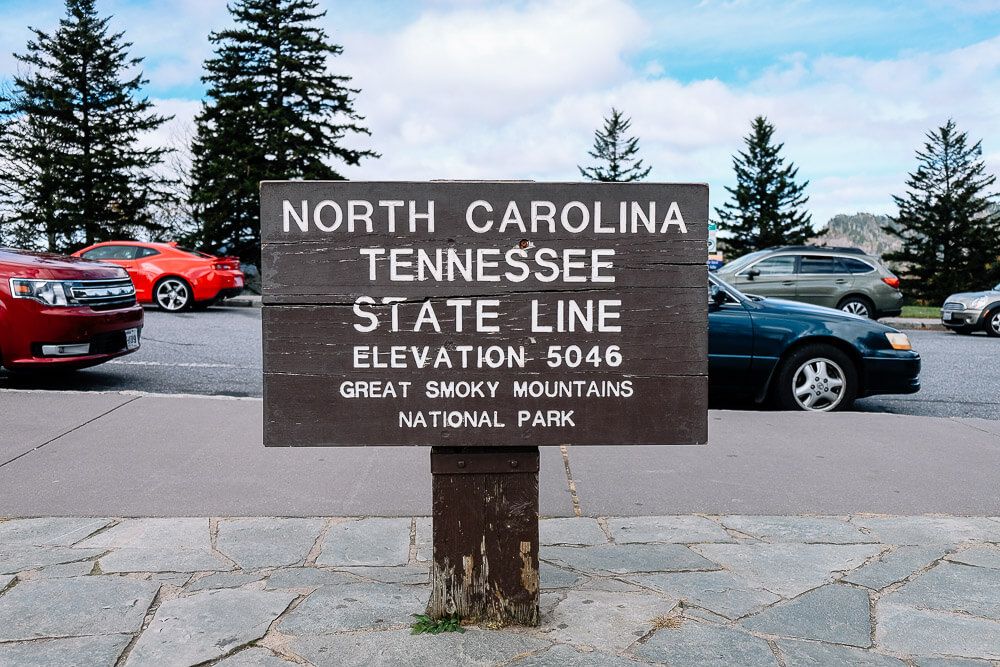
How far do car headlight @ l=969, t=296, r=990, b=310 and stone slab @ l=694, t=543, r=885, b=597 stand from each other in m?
15.2

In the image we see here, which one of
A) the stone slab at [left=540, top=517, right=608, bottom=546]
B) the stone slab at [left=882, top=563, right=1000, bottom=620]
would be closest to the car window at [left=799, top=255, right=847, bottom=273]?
the stone slab at [left=540, top=517, right=608, bottom=546]

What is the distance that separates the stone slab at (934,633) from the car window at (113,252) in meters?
17.3

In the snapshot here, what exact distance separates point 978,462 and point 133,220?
43.3 meters

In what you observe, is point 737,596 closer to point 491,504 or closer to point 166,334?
point 491,504

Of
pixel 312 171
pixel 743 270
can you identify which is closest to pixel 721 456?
pixel 743 270

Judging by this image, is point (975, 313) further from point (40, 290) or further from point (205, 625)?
point (205, 625)

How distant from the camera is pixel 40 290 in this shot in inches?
295

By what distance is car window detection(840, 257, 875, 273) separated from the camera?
17172mm

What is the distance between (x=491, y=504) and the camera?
2.94 meters

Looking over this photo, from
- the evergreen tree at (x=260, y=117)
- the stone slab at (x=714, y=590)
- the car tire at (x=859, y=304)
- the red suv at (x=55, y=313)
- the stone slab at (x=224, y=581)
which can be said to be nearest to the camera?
the stone slab at (x=714, y=590)

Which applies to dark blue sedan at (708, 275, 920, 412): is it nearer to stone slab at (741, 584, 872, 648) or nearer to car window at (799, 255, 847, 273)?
stone slab at (741, 584, 872, 648)

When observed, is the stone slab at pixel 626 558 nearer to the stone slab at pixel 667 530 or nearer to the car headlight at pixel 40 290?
the stone slab at pixel 667 530

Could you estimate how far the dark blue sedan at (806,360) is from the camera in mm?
7473

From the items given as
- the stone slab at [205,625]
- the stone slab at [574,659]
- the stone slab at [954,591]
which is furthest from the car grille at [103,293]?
the stone slab at [954,591]
